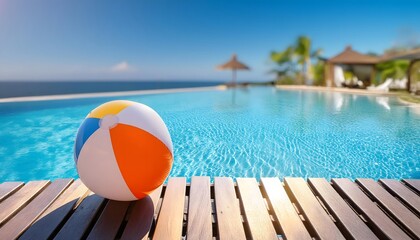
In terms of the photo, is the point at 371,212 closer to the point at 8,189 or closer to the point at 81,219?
the point at 81,219

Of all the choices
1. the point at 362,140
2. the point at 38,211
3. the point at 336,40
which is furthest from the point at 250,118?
the point at 336,40

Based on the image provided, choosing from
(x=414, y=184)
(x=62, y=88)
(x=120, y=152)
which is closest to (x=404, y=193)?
(x=414, y=184)

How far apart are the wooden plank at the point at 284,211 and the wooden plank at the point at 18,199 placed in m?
2.10

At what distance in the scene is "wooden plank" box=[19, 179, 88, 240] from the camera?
5.37ft

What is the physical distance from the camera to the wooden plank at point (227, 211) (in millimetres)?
1672

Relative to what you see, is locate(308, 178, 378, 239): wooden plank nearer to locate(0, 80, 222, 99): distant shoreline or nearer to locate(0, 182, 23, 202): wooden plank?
locate(0, 182, 23, 202): wooden plank

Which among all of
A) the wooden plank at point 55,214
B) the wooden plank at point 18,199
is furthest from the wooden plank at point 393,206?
the wooden plank at point 18,199

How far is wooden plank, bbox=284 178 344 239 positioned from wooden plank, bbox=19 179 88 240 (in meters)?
1.89

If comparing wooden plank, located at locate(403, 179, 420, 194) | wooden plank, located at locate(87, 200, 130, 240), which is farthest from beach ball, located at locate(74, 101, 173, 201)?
wooden plank, located at locate(403, 179, 420, 194)

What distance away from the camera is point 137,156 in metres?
1.73

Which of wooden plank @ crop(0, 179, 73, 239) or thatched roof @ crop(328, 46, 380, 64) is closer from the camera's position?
wooden plank @ crop(0, 179, 73, 239)

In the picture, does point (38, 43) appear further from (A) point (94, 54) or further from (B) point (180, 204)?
(B) point (180, 204)

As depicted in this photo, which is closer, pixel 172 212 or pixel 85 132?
pixel 85 132

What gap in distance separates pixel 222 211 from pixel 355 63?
23285mm
